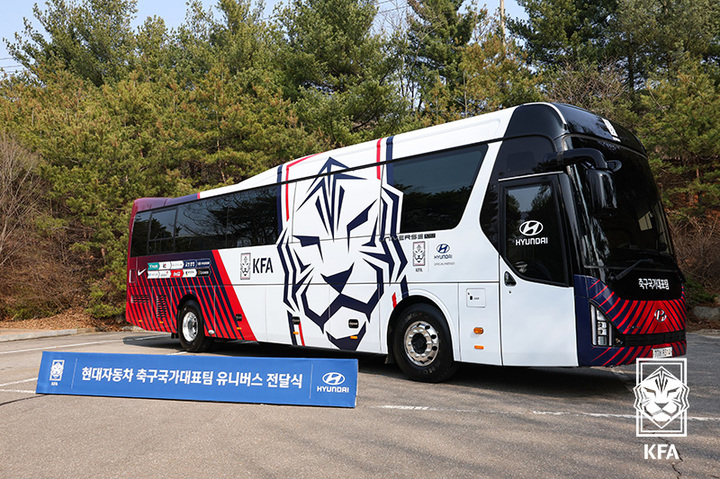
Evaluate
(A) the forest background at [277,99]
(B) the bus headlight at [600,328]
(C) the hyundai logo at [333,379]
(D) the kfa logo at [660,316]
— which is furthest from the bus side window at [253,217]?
(A) the forest background at [277,99]

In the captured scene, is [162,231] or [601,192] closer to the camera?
[601,192]

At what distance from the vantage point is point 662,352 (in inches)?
269

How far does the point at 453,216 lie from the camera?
308 inches

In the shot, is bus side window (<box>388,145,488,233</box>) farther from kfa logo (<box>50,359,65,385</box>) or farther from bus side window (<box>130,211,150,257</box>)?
bus side window (<box>130,211,150,257</box>)

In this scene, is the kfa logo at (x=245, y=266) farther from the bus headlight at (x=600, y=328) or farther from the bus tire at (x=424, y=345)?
the bus headlight at (x=600, y=328)

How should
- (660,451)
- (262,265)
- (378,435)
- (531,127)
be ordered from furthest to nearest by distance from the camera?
(262,265), (531,127), (378,435), (660,451)

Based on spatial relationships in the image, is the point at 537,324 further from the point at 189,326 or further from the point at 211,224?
the point at 189,326

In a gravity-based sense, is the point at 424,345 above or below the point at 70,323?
above

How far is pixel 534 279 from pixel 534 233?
0.56 metres

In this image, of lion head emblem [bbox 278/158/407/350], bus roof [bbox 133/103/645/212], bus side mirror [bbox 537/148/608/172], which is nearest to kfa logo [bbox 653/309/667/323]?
bus side mirror [bbox 537/148/608/172]

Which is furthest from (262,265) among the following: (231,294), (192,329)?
(192,329)

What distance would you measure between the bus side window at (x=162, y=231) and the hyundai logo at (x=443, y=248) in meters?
7.56

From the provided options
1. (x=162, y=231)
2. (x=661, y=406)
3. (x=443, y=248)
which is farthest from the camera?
(x=162, y=231)

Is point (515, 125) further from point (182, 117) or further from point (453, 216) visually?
point (182, 117)
